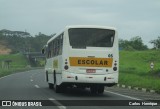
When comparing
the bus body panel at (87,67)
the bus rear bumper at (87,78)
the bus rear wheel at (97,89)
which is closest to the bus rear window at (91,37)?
the bus body panel at (87,67)

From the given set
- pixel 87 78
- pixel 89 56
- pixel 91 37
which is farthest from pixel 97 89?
pixel 91 37

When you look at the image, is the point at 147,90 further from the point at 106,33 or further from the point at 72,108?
the point at 72,108

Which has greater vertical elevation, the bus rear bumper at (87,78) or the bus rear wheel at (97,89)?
the bus rear bumper at (87,78)

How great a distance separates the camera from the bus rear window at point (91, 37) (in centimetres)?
2041

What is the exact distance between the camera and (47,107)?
15023mm

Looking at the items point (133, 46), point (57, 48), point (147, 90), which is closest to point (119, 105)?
point (57, 48)

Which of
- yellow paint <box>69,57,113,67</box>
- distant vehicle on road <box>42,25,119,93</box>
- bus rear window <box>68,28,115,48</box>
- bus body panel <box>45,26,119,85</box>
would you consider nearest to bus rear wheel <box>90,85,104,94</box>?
distant vehicle on road <box>42,25,119,93</box>

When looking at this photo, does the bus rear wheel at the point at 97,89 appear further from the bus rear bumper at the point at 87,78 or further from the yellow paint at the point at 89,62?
the yellow paint at the point at 89,62

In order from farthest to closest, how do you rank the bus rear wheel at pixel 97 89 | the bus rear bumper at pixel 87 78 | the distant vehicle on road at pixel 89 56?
the bus rear wheel at pixel 97 89, the distant vehicle on road at pixel 89 56, the bus rear bumper at pixel 87 78

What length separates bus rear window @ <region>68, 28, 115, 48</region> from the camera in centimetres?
2041

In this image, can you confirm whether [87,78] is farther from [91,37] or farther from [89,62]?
[91,37]

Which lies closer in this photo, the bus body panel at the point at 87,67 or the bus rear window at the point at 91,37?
the bus body panel at the point at 87,67

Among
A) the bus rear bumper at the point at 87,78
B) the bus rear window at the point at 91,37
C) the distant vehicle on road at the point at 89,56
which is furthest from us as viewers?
the bus rear window at the point at 91,37

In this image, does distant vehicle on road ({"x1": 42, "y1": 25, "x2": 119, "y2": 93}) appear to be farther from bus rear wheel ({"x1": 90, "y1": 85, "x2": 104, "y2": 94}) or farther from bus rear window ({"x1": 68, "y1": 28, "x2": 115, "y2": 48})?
bus rear wheel ({"x1": 90, "y1": 85, "x2": 104, "y2": 94})
